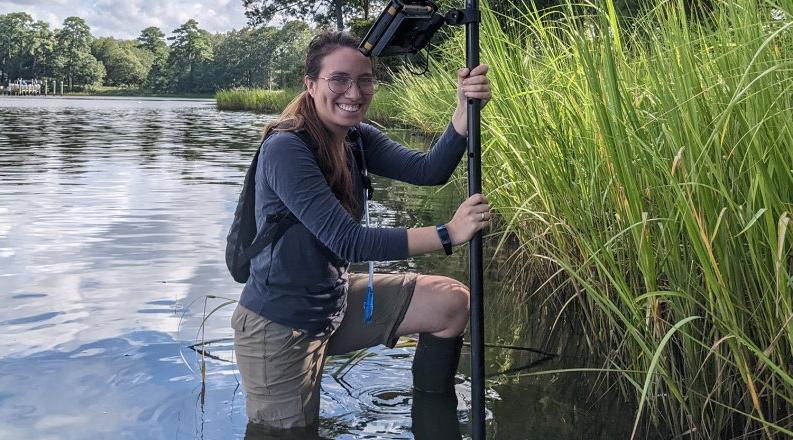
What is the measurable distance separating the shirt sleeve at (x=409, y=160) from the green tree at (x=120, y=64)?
120048 mm

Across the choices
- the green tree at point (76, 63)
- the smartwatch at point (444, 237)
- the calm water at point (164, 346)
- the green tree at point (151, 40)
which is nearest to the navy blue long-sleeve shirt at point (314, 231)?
the smartwatch at point (444, 237)

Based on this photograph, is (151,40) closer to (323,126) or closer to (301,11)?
(301,11)

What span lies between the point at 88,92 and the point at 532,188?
108491 millimetres

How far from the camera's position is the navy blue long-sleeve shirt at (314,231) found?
2.56m

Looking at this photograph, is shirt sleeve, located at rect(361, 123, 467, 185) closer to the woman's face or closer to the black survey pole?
the woman's face

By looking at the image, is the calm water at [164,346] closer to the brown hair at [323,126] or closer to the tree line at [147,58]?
the brown hair at [323,126]

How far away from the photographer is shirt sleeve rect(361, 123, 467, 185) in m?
3.05

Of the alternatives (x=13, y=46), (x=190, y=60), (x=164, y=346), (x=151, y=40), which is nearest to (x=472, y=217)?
(x=164, y=346)

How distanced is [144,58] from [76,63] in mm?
17280

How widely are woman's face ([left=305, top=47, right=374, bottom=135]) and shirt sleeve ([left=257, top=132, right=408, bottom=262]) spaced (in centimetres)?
19

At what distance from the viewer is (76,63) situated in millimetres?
111438

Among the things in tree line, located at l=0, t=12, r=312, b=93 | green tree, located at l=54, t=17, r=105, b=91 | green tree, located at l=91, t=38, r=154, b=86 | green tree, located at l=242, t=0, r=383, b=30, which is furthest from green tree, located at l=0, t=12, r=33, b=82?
green tree, located at l=242, t=0, r=383, b=30

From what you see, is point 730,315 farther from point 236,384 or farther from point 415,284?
point 236,384

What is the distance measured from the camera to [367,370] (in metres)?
3.64
